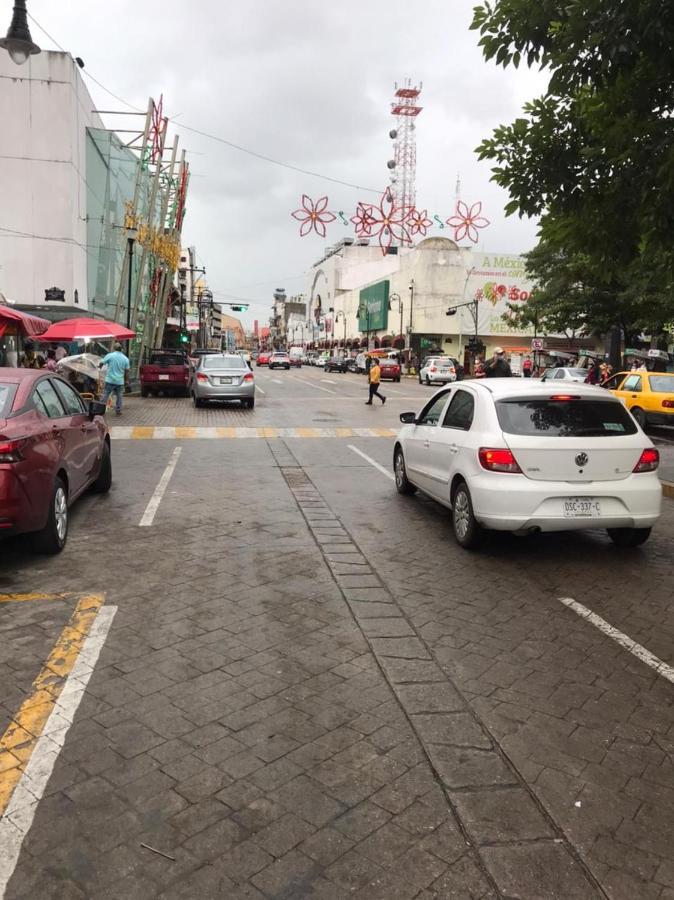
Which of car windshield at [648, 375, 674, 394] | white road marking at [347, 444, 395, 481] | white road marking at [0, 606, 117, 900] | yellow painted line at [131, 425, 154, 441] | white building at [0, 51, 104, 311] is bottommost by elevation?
→ white road marking at [0, 606, 117, 900]

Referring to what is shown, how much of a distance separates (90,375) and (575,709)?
1839cm

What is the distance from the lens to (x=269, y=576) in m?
5.96

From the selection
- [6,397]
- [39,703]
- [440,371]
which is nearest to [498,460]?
[39,703]

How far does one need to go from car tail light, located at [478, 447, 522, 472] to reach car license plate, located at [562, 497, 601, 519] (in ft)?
1.66

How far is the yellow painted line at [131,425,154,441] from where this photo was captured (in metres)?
15.1

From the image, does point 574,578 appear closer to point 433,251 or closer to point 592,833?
point 592,833

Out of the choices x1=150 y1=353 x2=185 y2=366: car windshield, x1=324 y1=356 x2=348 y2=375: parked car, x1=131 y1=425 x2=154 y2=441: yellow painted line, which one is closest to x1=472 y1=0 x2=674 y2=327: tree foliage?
x1=131 y1=425 x2=154 y2=441: yellow painted line

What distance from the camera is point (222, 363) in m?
22.5

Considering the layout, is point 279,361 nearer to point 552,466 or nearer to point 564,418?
point 564,418

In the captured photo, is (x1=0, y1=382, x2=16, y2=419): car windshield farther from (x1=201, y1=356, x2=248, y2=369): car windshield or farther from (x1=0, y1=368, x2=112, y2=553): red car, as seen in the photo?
(x1=201, y1=356, x2=248, y2=369): car windshield

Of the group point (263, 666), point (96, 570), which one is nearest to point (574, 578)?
point (263, 666)

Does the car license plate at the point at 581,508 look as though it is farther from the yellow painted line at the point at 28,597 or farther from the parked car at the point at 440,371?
the parked car at the point at 440,371

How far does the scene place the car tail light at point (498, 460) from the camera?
20.6 ft

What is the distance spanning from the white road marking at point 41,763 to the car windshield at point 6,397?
2.39 m
